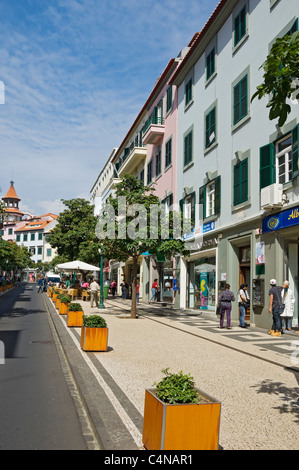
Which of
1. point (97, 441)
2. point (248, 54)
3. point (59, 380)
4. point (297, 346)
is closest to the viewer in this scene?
point (97, 441)

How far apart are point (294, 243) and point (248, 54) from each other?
744 cm

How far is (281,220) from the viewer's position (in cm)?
1478

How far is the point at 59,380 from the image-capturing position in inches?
293

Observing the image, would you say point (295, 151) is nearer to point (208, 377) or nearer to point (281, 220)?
point (281, 220)

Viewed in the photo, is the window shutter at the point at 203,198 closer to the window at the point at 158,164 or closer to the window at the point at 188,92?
the window at the point at 188,92

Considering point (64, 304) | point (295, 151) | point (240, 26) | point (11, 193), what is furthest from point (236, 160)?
point (11, 193)

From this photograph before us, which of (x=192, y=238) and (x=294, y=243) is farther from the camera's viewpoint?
(x=192, y=238)

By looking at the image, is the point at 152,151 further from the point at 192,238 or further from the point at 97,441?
the point at 97,441

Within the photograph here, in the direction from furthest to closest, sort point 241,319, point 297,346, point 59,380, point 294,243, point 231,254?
point 231,254, point 241,319, point 294,243, point 297,346, point 59,380

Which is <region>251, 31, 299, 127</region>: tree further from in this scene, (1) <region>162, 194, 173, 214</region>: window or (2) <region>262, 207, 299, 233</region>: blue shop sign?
(1) <region>162, 194, 173, 214</region>: window

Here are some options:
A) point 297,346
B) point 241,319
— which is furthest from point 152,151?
point 297,346

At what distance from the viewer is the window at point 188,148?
24234mm

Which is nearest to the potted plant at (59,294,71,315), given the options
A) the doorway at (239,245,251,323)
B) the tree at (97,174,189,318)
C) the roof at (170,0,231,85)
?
the tree at (97,174,189,318)

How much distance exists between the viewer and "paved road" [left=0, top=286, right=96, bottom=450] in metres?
4.62
